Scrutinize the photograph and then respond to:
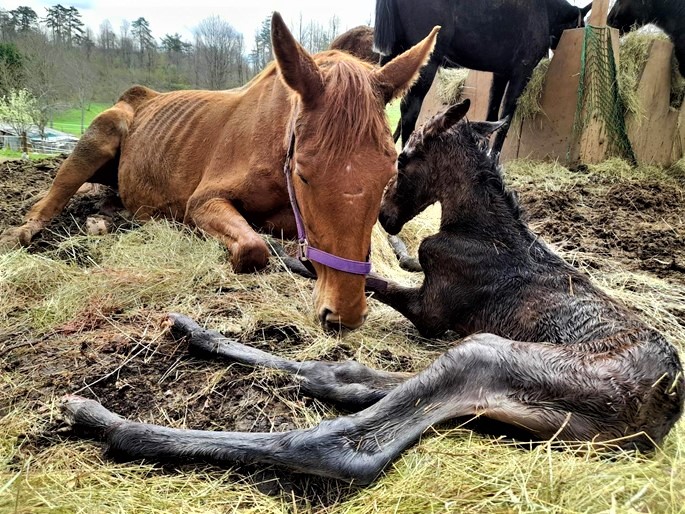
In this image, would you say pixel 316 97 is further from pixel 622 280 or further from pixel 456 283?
pixel 622 280

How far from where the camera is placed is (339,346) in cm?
220

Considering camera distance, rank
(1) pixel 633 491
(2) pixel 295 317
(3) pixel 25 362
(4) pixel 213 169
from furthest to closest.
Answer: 1. (4) pixel 213 169
2. (2) pixel 295 317
3. (3) pixel 25 362
4. (1) pixel 633 491

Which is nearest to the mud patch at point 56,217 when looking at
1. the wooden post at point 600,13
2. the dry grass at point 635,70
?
the wooden post at point 600,13

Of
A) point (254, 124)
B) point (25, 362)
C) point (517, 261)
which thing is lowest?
point (25, 362)

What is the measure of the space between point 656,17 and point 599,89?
A: 8.08ft

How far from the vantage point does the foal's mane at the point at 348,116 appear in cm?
220

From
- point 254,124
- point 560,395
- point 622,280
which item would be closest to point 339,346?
point 560,395

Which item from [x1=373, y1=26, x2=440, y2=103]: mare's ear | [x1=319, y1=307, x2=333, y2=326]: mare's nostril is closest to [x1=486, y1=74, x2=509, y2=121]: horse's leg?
[x1=373, y1=26, x2=440, y2=103]: mare's ear

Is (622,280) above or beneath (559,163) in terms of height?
beneath

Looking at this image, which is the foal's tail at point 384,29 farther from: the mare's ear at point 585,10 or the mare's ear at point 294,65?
the mare's ear at point 585,10

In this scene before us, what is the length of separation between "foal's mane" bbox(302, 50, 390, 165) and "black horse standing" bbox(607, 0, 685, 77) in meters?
8.42

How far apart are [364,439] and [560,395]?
2.27ft

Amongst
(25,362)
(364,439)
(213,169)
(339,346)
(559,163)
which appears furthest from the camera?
(559,163)

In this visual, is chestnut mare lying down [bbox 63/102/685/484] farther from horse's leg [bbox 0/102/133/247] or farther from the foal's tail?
the foal's tail
